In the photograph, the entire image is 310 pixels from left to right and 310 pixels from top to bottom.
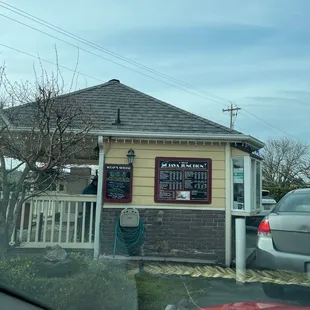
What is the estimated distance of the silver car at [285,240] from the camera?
5277mm

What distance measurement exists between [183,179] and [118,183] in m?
1.42

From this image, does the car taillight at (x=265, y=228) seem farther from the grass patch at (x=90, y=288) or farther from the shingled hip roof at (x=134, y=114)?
the shingled hip roof at (x=134, y=114)

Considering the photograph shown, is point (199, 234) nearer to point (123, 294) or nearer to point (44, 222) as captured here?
point (44, 222)

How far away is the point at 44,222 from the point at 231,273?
393 cm

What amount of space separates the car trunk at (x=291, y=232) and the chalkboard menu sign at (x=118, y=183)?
4.04m

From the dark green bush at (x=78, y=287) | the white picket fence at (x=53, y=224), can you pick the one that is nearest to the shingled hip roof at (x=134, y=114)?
the white picket fence at (x=53, y=224)

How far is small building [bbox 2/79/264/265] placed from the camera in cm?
892

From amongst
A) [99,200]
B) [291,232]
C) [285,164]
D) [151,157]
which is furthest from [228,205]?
[285,164]

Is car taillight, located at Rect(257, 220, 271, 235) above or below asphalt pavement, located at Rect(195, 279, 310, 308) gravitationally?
above

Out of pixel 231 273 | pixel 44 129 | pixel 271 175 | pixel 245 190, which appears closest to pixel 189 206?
pixel 245 190

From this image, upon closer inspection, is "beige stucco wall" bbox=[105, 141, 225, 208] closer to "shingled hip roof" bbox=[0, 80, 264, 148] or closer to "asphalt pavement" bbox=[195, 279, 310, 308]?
"shingled hip roof" bbox=[0, 80, 264, 148]

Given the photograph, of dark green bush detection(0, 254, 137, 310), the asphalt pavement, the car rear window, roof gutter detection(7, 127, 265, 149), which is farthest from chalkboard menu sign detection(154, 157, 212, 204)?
dark green bush detection(0, 254, 137, 310)

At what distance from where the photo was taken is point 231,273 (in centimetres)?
739

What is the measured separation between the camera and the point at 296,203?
19.3ft
